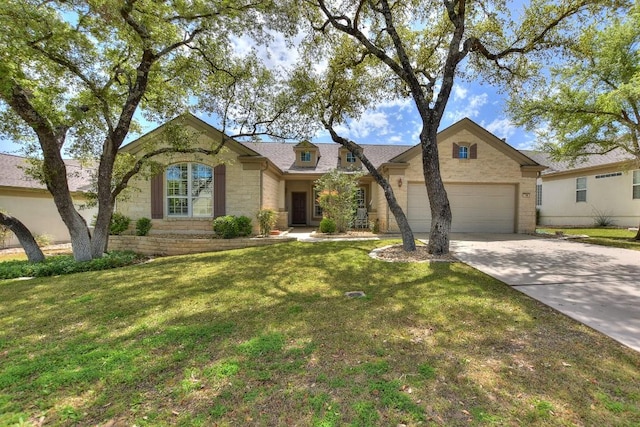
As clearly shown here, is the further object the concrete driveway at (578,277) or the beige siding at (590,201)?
the beige siding at (590,201)

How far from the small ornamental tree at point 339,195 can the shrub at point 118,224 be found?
27.7 ft

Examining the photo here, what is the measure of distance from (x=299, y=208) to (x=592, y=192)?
1797cm

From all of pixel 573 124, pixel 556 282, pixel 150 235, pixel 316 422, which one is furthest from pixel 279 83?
pixel 573 124

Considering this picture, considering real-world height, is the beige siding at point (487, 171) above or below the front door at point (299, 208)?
above

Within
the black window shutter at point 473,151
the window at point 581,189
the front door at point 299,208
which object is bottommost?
the front door at point 299,208

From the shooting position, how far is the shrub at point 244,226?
12156 millimetres

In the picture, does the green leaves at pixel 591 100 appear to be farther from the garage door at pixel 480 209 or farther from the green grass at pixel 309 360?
the green grass at pixel 309 360

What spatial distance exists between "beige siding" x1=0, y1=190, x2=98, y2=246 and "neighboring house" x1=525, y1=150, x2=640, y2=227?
26.1m

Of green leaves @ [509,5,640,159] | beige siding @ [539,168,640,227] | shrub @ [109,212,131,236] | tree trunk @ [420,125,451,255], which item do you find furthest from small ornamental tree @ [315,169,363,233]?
beige siding @ [539,168,640,227]

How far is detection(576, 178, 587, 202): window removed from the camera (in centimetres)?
1838

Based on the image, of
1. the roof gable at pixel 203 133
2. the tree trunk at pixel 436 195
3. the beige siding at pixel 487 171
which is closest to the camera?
the tree trunk at pixel 436 195

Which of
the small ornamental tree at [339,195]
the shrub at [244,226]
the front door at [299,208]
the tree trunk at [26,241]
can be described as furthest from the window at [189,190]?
the front door at [299,208]

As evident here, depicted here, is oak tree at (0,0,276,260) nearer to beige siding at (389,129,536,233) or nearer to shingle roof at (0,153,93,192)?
shingle roof at (0,153,93,192)

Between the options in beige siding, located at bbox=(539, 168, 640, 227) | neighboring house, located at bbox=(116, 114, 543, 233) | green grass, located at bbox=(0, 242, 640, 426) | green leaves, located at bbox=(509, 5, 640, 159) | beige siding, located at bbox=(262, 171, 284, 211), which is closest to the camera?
green grass, located at bbox=(0, 242, 640, 426)
